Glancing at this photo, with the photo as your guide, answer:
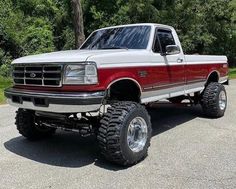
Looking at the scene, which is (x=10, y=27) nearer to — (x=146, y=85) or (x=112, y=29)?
(x=112, y=29)

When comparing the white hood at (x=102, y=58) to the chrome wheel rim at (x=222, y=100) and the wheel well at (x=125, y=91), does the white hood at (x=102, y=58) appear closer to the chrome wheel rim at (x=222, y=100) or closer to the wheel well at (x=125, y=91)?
the wheel well at (x=125, y=91)

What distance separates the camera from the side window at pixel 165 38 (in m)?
7.26

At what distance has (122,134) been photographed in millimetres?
5531

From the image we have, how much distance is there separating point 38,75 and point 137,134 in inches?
66.6

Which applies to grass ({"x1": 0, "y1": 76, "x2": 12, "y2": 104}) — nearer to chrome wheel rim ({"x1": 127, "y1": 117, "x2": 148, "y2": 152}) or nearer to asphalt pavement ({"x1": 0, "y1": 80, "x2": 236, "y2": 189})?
asphalt pavement ({"x1": 0, "y1": 80, "x2": 236, "y2": 189})

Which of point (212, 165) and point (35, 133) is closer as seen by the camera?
point (212, 165)

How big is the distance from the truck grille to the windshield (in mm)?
1590

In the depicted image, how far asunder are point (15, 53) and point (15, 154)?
53.9ft

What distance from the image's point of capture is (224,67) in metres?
9.82

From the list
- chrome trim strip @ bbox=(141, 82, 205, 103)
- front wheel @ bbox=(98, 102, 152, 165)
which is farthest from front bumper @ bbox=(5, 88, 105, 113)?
chrome trim strip @ bbox=(141, 82, 205, 103)

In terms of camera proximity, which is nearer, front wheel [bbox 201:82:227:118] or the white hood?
the white hood

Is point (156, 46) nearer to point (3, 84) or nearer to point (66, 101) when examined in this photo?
point (66, 101)

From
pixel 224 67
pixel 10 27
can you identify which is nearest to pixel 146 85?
pixel 224 67

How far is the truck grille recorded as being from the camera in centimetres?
556
